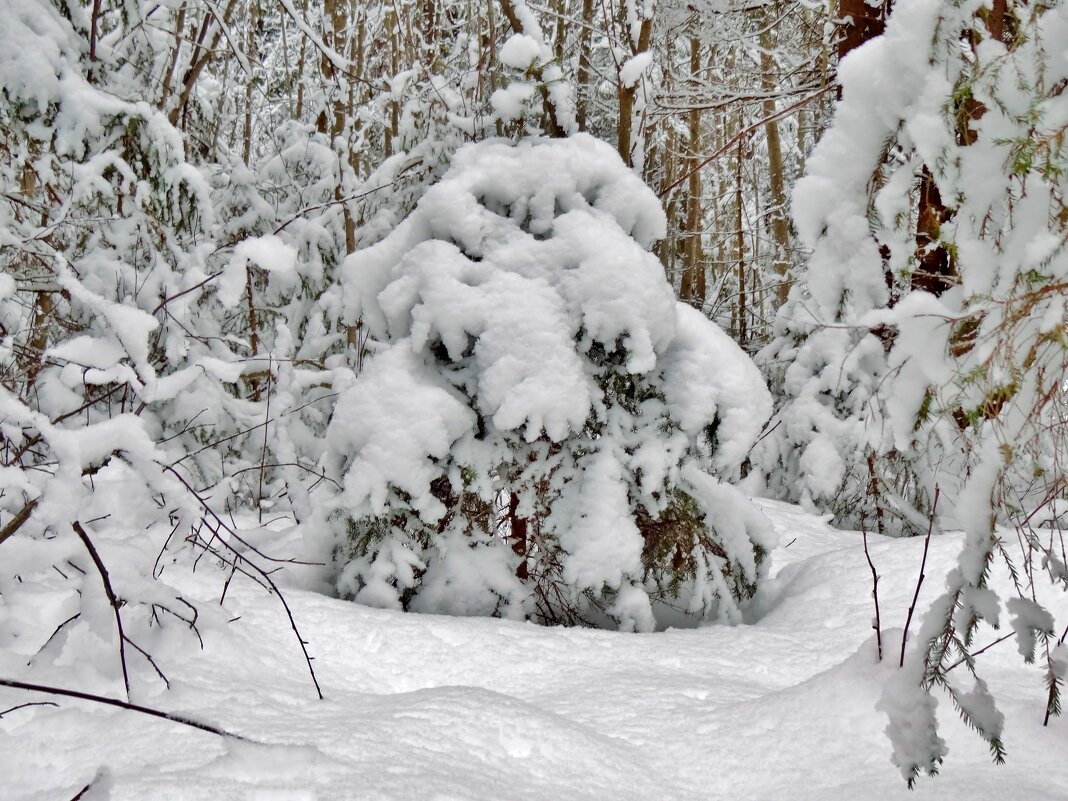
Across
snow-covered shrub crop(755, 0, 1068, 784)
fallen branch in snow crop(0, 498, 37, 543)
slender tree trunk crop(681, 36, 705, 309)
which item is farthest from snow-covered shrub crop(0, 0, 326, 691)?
slender tree trunk crop(681, 36, 705, 309)

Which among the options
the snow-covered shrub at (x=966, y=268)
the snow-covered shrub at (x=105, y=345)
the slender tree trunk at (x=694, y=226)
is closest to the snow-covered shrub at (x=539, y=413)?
the snow-covered shrub at (x=105, y=345)

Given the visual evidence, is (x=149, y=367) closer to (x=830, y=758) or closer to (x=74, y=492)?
(x=74, y=492)

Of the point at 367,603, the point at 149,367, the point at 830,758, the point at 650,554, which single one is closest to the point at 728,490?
the point at 650,554

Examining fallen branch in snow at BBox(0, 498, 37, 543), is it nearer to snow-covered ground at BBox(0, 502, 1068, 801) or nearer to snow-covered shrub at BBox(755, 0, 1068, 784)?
snow-covered ground at BBox(0, 502, 1068, 801)

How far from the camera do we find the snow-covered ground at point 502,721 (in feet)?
4.79

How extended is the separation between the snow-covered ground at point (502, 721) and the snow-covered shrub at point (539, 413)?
0.44 m

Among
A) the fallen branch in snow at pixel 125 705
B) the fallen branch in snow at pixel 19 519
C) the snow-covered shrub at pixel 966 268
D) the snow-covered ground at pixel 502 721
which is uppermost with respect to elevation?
the snow-covered shrub at pixel 966 268

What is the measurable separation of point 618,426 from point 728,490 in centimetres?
74

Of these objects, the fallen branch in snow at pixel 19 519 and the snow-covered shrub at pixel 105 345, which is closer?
the fallen branch in snow at pixel 19 519

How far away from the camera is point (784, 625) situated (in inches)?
131

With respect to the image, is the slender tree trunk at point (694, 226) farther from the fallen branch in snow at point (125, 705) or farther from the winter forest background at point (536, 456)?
the fallen branch in snow at point (125, 705)

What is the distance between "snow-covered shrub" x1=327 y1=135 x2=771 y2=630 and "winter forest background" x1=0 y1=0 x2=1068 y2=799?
0.7 inches

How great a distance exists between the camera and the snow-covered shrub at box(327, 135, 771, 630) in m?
3.39

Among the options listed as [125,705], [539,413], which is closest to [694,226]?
[539,413]
